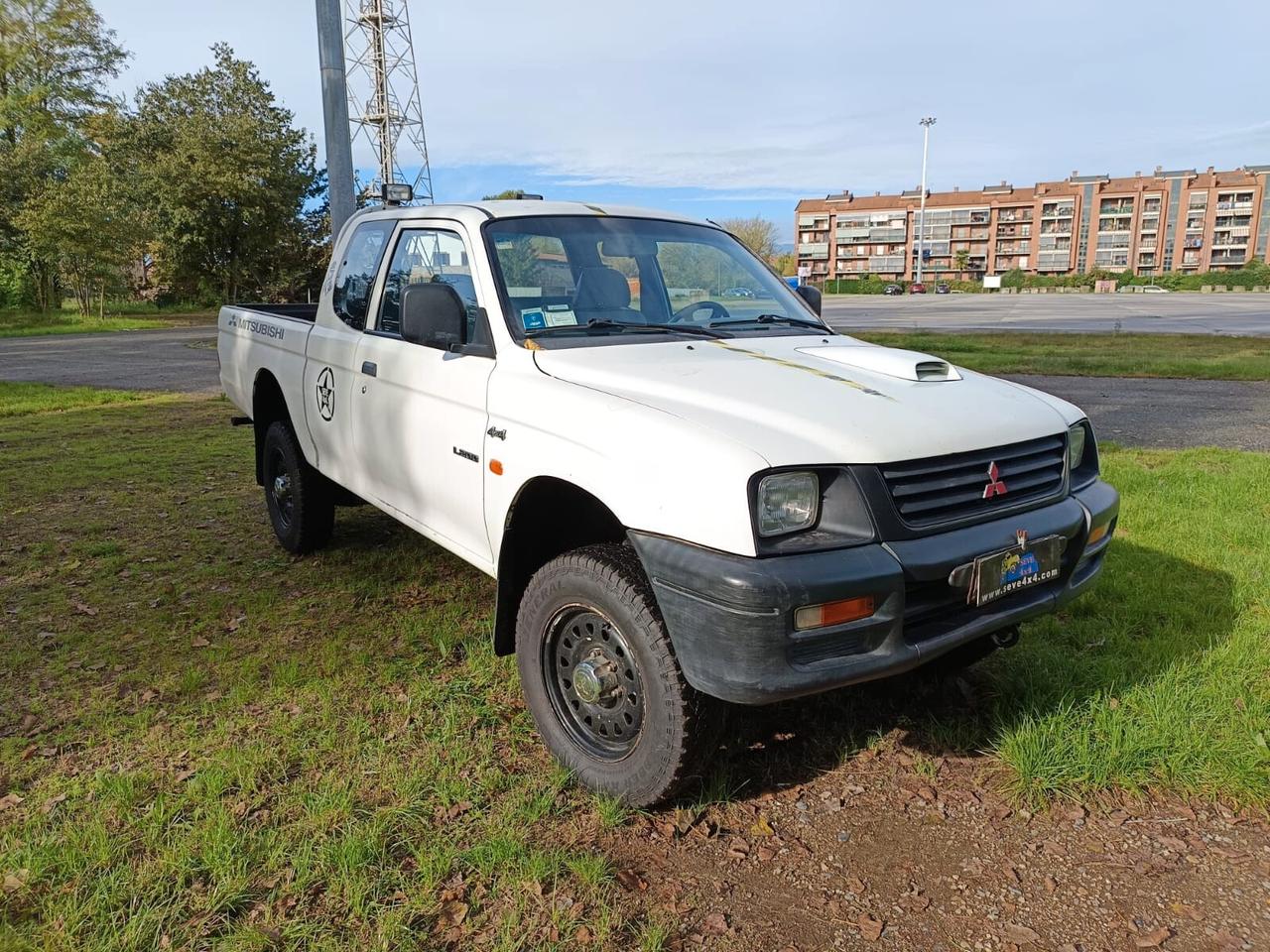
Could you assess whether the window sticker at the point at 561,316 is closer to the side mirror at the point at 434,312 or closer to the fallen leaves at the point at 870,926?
the side mirror at the point at 434,312

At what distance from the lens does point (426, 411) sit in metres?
3.62

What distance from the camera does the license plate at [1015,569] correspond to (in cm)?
258

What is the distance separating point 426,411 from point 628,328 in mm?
886

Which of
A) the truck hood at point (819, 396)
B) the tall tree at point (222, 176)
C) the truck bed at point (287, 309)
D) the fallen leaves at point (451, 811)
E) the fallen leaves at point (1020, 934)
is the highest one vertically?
the tall tree at point (222, 176)

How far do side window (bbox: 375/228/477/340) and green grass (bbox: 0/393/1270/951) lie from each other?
1491 mm

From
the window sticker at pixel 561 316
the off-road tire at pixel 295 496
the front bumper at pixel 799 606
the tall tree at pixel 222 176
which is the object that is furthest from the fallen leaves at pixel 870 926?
the tall tree at pixel 222 176

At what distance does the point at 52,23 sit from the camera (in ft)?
52.4

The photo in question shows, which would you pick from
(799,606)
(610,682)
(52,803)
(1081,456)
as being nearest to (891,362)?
(1081,456)

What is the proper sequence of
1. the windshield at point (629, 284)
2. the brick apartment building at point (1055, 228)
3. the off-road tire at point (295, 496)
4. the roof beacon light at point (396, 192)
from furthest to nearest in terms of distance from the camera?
the brick apartment building at point (1055, 228), the off-road tire at point (295, 496), the roof beacon light at point (396, 192), the windshield at point (629, 284)

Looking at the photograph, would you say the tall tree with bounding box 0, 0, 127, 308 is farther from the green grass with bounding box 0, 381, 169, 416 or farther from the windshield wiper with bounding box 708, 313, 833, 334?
the windshield wiper with bounding box 708, 313, 833, 334

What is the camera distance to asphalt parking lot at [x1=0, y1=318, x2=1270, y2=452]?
28.7 feet

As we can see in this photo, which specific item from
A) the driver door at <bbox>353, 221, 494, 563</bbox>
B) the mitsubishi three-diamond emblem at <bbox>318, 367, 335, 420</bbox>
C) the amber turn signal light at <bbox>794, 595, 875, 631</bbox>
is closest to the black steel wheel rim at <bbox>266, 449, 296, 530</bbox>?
the mitsubishi three-diamond emblem at <bbox>318, 367, 335, 420</bbox>

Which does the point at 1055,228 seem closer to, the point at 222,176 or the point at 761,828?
the point at 222,176

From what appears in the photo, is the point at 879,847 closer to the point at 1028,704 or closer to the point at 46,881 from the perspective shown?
the point at 1028,704
